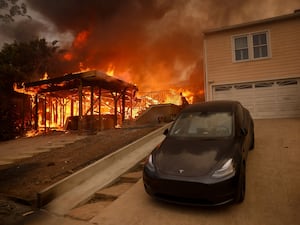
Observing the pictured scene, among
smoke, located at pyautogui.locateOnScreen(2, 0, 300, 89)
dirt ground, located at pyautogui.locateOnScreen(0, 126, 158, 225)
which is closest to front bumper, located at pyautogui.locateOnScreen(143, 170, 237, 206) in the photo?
dirt ground, located at pyautogui.locateOnScreen(0, 126, 158, 225)

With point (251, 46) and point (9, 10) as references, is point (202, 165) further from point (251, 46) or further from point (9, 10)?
point (251, 46)

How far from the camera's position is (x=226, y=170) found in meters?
3.39

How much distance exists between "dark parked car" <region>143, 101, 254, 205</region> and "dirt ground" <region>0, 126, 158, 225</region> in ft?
8.44

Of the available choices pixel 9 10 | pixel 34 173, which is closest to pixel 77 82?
pixel 9 10

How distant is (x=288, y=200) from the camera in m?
3.61

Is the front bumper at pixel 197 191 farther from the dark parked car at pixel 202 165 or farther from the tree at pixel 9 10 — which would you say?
the tree at pixel 9 10

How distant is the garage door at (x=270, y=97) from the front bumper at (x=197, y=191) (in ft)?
34.4

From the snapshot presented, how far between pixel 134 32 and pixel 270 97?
64.1ft

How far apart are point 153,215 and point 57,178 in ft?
9.90

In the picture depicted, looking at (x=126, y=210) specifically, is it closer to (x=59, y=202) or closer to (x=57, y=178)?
(x=59, y=202)

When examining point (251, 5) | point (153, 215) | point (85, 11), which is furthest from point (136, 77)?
point (153, 215)

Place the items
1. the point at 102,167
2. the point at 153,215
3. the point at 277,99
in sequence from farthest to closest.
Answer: the point at 277,99 → the point at 102,167 → the point at 153,215

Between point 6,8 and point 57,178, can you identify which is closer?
point 57,178

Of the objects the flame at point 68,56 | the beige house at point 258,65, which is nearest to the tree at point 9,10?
the beige house at point 258,65
